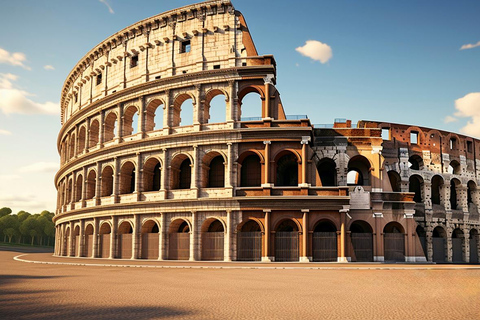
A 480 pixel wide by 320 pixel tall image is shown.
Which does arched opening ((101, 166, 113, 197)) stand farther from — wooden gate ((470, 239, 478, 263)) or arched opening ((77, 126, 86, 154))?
wooden gate ((470, 239, 478, 263))

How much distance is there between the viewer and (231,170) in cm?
2795

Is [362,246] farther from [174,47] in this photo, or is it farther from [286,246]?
[174,47]

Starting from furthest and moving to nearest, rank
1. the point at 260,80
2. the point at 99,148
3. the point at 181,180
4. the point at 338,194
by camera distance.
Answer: the point at 99,148
the point at 181,180
the point at 260,80
the point at 338,194

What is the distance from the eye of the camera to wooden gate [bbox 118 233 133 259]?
30.6 meters

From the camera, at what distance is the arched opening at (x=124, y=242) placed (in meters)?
30.6

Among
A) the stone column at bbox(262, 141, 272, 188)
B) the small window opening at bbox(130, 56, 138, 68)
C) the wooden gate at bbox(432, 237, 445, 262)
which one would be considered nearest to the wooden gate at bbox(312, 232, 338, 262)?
the stone column at bbox(262, 141, 272, 188)

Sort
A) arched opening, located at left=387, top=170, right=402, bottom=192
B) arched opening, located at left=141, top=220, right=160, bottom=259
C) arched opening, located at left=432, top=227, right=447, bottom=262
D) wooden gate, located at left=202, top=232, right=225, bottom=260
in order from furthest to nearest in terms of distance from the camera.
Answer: arched opening, located at left=432, top=227, right=447, bottom=262
arched opening, located at left=387, top=170, right=402, bottom=192
arched opening, located at left=141, top=220, right=160, bottom=259
wooden gate, located at left=202, top=232, right=225, bottom=260

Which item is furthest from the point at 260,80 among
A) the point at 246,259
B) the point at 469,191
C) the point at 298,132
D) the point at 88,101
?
the point at 469,191

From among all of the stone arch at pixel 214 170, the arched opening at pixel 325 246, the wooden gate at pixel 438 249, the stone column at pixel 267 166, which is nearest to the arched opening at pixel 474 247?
the wooden gate at pixel 438 249

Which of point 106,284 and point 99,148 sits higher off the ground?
point 99,148

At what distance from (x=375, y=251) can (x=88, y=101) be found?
2660 cm

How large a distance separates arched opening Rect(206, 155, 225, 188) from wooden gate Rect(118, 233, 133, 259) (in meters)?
7.01

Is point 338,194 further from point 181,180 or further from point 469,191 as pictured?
point 469,191

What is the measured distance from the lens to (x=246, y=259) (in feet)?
88.4
